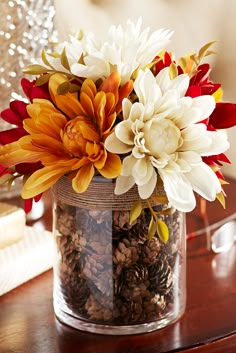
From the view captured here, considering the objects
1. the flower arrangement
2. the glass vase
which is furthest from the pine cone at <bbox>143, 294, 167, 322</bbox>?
the flower arrangement

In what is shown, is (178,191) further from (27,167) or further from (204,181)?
(27,167)

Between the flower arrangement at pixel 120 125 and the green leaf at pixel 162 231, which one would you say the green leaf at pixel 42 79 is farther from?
the green leaf at pixel 162 231

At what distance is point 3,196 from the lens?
1.23 metres

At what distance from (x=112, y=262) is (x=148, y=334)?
0.08m

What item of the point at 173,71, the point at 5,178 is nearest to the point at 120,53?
the point at 173,71

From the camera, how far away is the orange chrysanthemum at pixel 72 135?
735mm

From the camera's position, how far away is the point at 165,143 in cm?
73

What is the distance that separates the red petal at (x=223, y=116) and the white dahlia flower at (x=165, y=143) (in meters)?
0.05

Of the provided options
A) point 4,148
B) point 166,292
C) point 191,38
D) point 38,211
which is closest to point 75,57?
point 4,148

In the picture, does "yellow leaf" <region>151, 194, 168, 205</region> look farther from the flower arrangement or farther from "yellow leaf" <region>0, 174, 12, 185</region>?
"yellow leaf" <region>0, 174, 12, 185</region>

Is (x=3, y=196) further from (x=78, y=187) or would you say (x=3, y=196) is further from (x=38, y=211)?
(x=78, y=187)

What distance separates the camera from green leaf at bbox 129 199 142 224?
745 mm

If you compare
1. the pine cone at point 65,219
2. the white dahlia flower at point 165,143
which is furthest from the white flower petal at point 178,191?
the pine cone at point 65,219

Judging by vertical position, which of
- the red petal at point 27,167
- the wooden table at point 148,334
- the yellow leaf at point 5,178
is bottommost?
the wooden table at point 148,334
